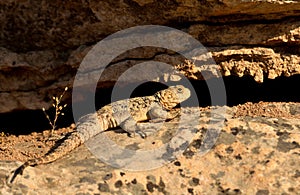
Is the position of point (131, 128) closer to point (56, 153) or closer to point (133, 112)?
Result: point (133, 112)

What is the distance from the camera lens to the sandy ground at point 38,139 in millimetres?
5520

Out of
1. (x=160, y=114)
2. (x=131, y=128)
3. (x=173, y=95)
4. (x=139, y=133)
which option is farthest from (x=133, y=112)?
(x=139, y=133)

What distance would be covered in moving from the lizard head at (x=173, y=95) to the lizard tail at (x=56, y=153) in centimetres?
146

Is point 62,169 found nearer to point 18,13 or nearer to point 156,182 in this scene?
point 156,182

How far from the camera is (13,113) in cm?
685

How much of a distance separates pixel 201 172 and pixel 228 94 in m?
2.14

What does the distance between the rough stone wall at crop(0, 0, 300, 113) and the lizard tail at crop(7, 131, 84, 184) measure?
1.08 metres

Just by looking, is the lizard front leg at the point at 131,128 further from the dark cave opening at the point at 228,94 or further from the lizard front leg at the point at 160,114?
the dark cave opening at the point at 228,94

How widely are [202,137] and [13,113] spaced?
3139 mm

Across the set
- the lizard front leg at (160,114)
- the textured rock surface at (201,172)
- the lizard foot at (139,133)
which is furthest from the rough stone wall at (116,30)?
the textured rock surface at (201,172)

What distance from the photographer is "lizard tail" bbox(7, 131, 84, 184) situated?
451 cm

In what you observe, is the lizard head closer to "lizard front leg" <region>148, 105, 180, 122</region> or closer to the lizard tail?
"lizard front leg" <region>148, 105, 180, 122</region>

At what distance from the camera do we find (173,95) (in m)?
6.57

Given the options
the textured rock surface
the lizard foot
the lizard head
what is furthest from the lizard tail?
the lizard head
